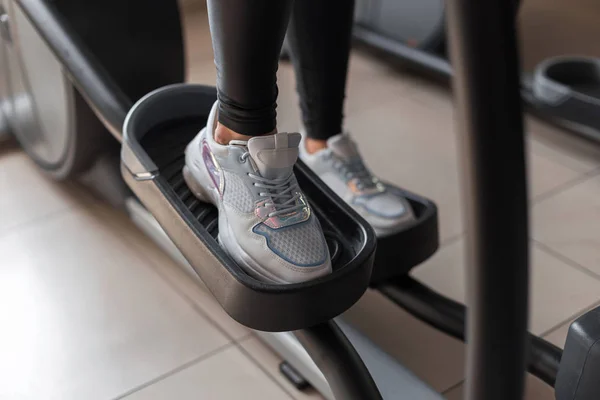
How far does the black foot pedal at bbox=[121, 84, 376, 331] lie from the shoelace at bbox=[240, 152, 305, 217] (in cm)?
9

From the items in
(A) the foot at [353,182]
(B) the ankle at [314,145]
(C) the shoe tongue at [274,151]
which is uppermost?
(C) the shoe tongue at [274,151]

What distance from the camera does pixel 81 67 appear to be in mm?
1412

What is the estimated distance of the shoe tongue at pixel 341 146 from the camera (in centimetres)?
134

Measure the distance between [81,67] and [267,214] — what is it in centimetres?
64

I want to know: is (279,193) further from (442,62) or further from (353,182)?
(442,62)

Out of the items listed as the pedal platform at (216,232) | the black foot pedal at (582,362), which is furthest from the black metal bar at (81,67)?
the black foot pedal at (582,362)

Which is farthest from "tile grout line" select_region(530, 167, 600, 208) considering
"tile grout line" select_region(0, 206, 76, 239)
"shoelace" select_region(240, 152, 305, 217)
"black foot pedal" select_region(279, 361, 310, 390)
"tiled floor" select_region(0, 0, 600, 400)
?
"tile grout line" select_region(0, 206, 76, 239)

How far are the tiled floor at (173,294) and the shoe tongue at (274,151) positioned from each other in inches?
18.0

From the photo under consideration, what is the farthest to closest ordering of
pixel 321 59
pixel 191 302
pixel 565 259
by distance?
pixel 565 259 → pixel 191 302 → pixel 321 59

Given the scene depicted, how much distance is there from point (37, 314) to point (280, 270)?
2.26ft

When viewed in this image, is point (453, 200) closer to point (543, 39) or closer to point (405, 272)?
point (405, 272)

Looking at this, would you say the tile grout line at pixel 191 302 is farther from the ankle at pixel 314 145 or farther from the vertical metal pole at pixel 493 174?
the vertical metal pole at pixel 493 174

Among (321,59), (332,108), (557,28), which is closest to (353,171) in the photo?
(332,108)

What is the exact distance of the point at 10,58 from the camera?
5.77ft
